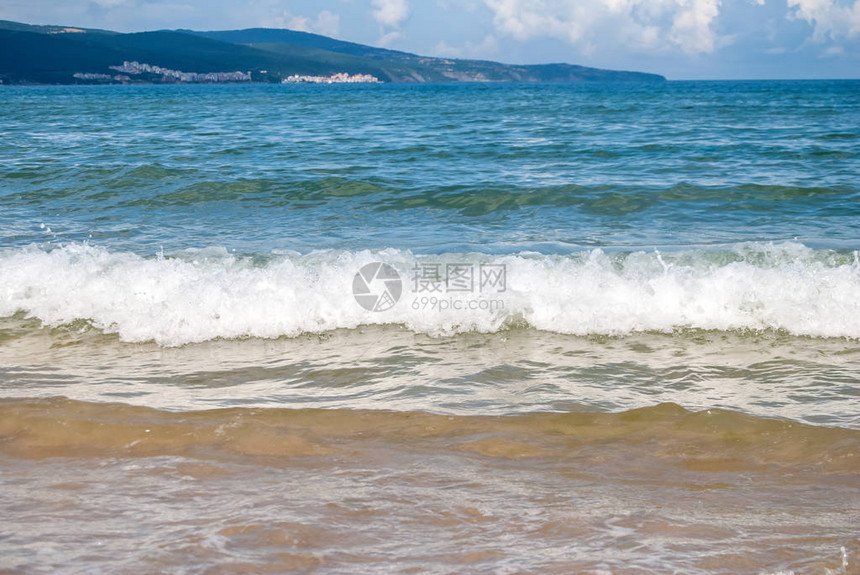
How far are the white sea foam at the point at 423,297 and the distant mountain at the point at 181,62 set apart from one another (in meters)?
111

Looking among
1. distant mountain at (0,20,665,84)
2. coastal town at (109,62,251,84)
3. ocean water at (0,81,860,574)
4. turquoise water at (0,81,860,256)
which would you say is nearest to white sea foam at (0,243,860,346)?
ocean water at (0,81,860,574)

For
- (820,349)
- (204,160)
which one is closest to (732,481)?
(820,349)

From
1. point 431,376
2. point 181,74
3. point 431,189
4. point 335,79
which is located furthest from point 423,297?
point 335,79

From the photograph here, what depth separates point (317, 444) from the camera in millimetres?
3436

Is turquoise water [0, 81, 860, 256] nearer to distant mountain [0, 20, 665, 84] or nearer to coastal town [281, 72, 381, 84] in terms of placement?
distant mountain [0, 20, 665, 84]

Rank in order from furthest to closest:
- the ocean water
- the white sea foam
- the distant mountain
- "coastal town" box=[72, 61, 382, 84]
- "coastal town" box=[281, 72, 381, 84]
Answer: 1. "coastal town" box=[281, 72, 381, 84]
2. "coastal town" box=[72, 61, 382, 84]
3. the distant mountain
4. the white sea foam
5. the ocean water

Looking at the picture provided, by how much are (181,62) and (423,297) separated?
479 feet

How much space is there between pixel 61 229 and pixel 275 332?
482 centimetres

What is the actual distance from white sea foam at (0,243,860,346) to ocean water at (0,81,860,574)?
0.08 feet

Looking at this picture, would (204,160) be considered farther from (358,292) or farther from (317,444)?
(317,444)

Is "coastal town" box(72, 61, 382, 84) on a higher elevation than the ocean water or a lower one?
higher

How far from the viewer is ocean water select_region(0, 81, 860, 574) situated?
2.57m

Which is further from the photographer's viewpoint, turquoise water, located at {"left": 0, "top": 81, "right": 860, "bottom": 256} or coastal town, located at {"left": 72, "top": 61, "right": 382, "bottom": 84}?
coastal town, located at {"left": 72, "top": 61, "right": 382, "bottom": 84}

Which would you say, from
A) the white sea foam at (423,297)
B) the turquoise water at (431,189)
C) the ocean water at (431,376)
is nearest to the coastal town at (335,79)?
the turquoise water at (431,189)
